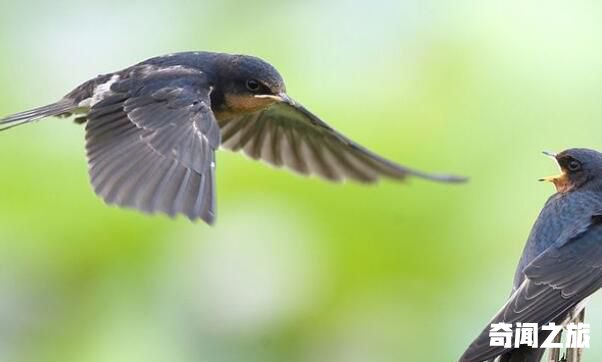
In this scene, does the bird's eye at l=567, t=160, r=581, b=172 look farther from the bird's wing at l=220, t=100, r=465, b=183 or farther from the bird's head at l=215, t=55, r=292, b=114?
the bird's head at l=215, t=55, r=292, b=114

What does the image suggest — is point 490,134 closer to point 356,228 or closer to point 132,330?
point 356,228

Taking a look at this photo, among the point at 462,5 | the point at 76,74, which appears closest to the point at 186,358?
the point at 76,74

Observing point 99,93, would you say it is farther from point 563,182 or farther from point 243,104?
point 563,182

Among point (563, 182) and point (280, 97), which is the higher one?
point (280, 97)

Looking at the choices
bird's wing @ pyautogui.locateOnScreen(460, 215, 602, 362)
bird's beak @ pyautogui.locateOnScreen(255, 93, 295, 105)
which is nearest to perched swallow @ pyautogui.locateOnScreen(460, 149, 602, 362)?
bird's wing @ pyautogui.locateOnScreen(460, 215, 602, 362)

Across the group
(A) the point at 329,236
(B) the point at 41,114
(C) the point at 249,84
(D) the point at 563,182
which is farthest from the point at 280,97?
(A) the point at 329,236

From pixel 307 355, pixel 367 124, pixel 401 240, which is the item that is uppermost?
pixel 367 124
